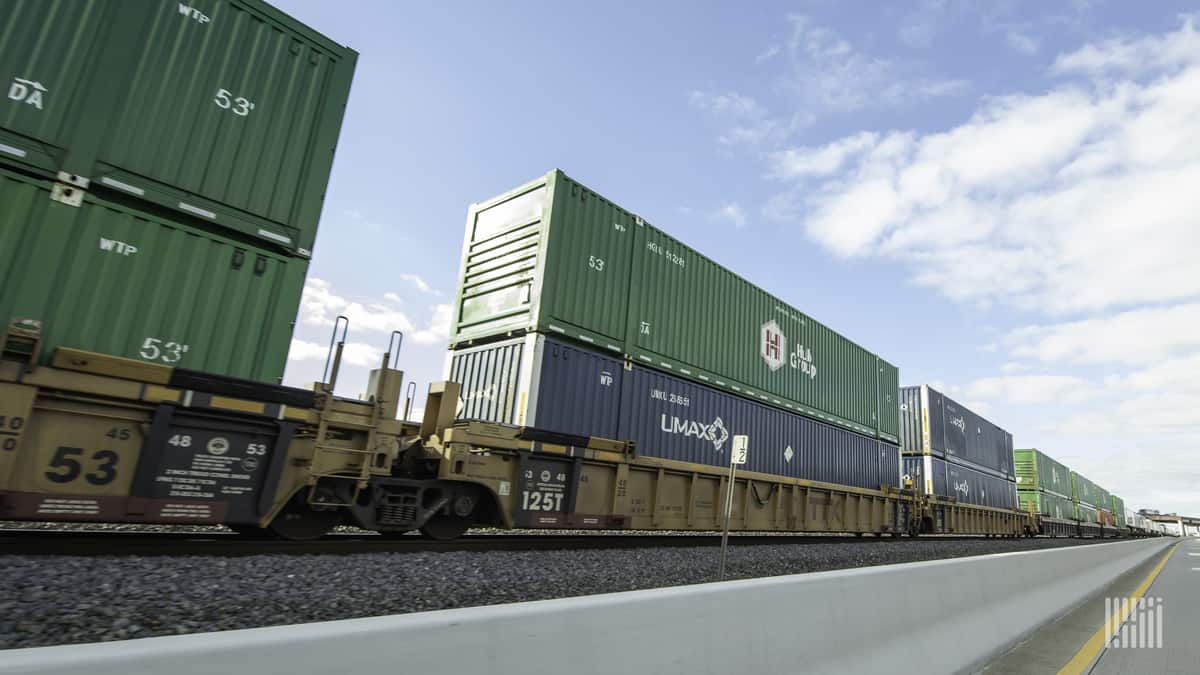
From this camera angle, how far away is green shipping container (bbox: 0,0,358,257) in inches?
213

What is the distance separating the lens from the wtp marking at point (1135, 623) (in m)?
5.00

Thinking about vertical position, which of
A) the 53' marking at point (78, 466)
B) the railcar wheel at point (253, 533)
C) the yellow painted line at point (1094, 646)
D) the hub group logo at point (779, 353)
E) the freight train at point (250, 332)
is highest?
the hub group logo at point (779, 353)

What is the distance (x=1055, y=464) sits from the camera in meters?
42.6

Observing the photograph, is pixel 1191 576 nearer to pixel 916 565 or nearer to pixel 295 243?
pixel 916 565

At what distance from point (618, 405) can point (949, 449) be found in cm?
2065

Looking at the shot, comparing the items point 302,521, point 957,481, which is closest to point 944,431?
point 957,481

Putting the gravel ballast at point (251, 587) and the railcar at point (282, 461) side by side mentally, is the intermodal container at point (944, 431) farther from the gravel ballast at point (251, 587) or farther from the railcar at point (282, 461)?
the gravel ballast at point (251, 587)

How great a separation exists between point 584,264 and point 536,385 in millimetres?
2607

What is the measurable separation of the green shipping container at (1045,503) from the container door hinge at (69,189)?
134 ft

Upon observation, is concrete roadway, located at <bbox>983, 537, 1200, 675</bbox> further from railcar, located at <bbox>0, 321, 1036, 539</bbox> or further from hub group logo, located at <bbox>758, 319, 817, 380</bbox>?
hub group logo, located at <bbox>758, 319, 817, 380</bbox>

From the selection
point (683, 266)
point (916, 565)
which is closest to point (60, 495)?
point (916, 565)

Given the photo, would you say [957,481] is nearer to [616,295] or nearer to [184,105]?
[616,295]

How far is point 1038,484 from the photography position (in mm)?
36250

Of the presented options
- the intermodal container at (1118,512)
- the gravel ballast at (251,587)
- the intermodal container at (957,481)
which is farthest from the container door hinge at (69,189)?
the intermodal container at (1118,512)
